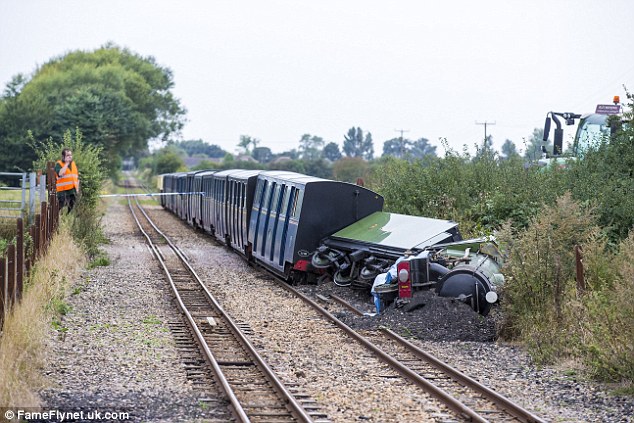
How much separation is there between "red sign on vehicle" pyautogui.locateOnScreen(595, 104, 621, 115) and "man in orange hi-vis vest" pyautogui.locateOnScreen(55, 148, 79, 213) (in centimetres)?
1264

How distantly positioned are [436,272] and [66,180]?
10.8m

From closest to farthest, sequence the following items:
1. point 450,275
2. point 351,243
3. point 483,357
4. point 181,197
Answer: point 483,357
point 450,275
point 351,243
point 181,197

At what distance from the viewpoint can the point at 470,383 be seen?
9766 mm

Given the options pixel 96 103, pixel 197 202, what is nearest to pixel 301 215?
pixel 197 202

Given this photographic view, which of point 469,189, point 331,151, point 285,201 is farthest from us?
point 331,151

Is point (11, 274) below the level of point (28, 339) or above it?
above

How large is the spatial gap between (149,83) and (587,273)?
265ft

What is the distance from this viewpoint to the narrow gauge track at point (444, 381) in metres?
8.62

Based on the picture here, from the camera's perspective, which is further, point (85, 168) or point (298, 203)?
point (85, 168)

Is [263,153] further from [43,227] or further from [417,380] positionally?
[417,380]

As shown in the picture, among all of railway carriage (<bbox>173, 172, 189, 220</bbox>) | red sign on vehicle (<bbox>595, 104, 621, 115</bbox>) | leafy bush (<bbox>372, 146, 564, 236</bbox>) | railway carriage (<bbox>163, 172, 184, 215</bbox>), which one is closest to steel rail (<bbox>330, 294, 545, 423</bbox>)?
leafy bush (<bbox>372, 146, 564, 236</bbox>)

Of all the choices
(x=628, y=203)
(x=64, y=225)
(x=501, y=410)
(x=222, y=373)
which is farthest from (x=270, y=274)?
(x=501, y=410)

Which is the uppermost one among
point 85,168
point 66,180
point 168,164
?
point 168,164

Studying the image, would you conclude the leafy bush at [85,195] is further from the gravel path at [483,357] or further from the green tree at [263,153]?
the green tree at [263,153]
